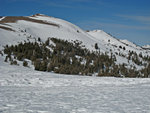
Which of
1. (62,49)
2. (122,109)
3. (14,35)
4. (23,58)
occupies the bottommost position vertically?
(122,109)

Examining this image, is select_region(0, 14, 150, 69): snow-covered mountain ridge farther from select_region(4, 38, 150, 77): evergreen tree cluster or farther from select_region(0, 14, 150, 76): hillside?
select_region(4, 38, 150, 77): evergreen tree cluster

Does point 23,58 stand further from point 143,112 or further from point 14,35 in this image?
point 143,112

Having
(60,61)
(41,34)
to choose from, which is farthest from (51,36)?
(60,61)

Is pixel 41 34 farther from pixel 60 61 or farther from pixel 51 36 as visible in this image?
pixel 60 61

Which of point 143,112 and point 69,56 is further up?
point 69,56

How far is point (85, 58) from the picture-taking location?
31.5m

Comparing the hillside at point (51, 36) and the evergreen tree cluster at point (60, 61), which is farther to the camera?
the hillside at point (51, 36)

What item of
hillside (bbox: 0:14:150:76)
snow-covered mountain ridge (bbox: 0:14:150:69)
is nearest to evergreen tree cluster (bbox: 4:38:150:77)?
hillside (bbox: 0:14:150:76)

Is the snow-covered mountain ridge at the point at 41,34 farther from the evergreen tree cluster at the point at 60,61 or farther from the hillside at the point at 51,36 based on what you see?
the evergreen tree cluster at the point at 60,61

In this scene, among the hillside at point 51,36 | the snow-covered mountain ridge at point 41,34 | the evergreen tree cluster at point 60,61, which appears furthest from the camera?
the hillside at point 51,36

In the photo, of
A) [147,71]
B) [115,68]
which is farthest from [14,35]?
[147,71]

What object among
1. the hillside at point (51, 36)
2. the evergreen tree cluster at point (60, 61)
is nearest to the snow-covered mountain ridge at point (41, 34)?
the hillside at point (51, 36)

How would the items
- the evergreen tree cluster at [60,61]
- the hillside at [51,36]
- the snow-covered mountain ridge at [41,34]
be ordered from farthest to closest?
the hillside at [51,36] → the snow-covered mountain ridge at [41,34] → the evergreen tree cluster at [60,61]

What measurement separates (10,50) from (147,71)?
25.5 m
